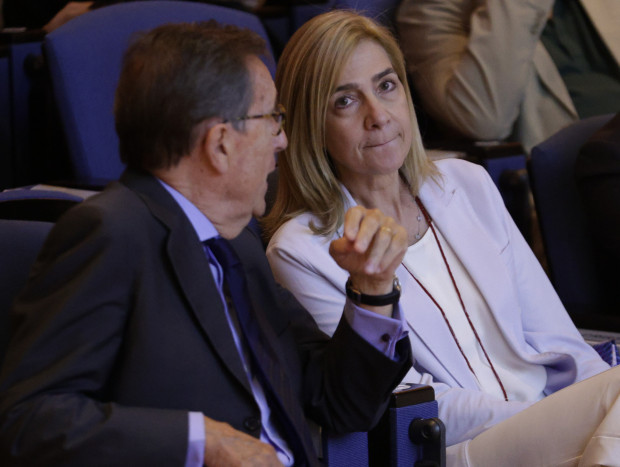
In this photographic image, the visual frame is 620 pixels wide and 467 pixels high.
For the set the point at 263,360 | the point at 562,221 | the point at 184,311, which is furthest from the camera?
the point at 562,221

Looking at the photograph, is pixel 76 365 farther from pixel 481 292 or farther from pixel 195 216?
pixel 481 292

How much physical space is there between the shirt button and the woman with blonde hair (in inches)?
18.9

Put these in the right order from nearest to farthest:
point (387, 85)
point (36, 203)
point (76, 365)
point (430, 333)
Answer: point (76, 365) → point (36, 203) → point (430, 333) → point (387, 85)

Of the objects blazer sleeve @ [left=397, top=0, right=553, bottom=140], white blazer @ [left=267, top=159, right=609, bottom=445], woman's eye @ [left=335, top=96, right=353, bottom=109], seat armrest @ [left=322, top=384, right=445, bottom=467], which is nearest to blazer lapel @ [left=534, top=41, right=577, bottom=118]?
blazer sleeve @ [left=397, top=0, right=553, bottom=140]

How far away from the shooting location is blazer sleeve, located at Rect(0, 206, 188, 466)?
1104 mm

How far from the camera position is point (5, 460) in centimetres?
112

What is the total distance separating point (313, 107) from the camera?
6.14ft

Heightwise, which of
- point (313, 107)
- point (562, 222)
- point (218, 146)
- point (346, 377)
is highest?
point (218, 146)

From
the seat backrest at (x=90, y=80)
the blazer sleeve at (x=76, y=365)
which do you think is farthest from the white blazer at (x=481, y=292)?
the seat backrest at (x=90, y=80)

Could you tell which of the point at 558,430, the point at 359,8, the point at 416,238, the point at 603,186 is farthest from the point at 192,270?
the point at 359,8

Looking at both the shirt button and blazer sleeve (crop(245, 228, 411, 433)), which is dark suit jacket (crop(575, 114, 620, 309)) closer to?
blazer sleeve (crop(245, 228, 411, 433))

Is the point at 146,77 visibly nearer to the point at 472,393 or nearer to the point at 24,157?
the point at 472,393

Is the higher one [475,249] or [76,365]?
[76,365]

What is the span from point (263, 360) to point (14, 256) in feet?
1.26
